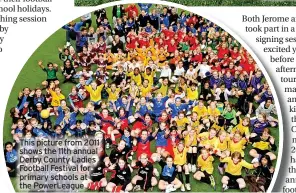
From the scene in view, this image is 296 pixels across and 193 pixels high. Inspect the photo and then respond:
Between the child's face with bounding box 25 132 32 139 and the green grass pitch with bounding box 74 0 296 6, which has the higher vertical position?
the green grass pitch with bounding box 74 0 296 6

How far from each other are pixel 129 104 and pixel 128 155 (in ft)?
1.80

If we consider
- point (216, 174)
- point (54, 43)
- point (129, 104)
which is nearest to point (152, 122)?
point (129, 104)

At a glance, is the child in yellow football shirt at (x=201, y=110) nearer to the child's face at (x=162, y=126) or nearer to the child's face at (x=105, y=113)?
the child's face at (x=162, y=126)

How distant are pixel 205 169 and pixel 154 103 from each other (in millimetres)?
881

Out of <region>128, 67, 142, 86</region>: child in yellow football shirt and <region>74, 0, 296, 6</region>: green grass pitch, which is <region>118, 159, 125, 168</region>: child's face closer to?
<region>128, 67, 142, 86</region>: child in yellow football shirt

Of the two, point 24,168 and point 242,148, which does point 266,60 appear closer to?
point 242,148

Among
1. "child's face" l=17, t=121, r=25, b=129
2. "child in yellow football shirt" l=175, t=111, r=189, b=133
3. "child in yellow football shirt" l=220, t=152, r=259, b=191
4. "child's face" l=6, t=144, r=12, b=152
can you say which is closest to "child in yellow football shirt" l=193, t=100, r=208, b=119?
"child in yellow football shirt" l=175, t=111, r=189, b=133

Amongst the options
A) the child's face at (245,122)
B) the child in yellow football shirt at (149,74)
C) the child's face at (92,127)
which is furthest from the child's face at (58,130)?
the child's face at (245,122)

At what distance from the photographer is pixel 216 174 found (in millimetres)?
6945

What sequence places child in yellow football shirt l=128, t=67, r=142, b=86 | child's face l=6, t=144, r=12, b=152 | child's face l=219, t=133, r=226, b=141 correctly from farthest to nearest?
child in yellow football shirt l=128, t=67, r=142, b=86 < child's face l=219, t=133, r=226, b=141 < child's face l=6, t=144, r=12, b=152

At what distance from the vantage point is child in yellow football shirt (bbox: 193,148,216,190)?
691 cm

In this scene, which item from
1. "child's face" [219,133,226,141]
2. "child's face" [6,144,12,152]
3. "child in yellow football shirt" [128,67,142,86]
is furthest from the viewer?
"child in yellow football shirt" [128,67,142,86]

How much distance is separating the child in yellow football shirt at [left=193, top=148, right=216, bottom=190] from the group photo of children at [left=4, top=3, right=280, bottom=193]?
0.01 metres

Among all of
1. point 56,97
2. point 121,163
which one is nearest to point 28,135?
point 56,97
